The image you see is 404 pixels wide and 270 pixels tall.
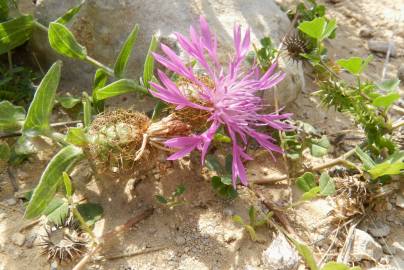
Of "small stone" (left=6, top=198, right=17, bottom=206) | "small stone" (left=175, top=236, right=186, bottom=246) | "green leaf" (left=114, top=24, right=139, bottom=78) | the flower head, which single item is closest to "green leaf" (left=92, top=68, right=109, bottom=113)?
"green leaf" (left=114, top=24, right=139, bottom=78)

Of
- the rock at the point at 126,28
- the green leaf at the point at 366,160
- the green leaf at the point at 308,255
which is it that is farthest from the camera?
the rock at the point at 126,28

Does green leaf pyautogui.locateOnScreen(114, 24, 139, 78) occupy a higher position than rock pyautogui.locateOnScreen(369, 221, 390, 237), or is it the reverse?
green leaf pyautogui.locateOnScreen(114, 24, 139, 78)

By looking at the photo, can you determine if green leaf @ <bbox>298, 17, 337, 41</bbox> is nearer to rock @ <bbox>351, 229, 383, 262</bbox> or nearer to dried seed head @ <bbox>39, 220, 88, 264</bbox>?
rock @ <bbox>351, 229, 383, 262</bbox>

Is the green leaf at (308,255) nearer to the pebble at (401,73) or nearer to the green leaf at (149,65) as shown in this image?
the green leaf at (149,65)

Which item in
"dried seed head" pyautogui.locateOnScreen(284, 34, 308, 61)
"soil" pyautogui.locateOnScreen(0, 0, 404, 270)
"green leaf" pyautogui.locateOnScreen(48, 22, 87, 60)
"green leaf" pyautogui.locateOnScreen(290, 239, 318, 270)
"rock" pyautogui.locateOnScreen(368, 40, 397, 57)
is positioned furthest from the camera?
"rock" pyautogui.locateOnScreen(368, 40, 397, 57)

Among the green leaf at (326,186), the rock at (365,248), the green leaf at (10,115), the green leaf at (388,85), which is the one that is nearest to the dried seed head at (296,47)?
the green leaf at (388,85)

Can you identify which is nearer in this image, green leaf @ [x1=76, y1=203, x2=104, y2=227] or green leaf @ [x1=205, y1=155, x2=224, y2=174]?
green leaf @ [x1=76, y1=203, x2=104, y2=227]
